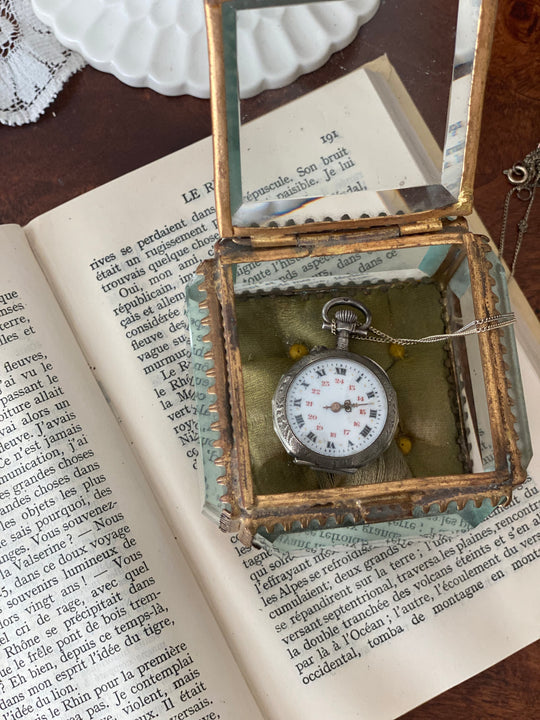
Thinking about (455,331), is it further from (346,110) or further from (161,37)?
(161,37)

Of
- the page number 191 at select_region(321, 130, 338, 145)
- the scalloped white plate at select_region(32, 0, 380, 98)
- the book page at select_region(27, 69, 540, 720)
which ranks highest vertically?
the scalloped white plate at select_region(32, 0, 380, 98)

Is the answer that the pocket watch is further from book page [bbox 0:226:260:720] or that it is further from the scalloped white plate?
the scalloped white plate

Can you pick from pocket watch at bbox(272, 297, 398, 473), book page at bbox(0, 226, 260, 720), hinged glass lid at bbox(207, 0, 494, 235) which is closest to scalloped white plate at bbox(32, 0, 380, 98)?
hinged glass lid at bbox(207, 0, 494, 235)

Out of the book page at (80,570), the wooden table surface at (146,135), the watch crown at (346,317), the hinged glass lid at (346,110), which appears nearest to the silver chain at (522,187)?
the wooden table surface at (146,135)

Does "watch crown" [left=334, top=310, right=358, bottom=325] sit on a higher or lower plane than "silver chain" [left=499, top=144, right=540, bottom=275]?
lower

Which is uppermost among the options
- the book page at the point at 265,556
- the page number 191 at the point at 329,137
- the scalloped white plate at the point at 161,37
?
the scalloped white plate at the point at 161,37

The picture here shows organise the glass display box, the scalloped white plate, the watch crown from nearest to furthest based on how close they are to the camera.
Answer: the glass display box
the watch crown
the scalloped white plate

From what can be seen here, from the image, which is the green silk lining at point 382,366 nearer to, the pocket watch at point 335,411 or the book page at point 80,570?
the pocket watch at point 335,411
